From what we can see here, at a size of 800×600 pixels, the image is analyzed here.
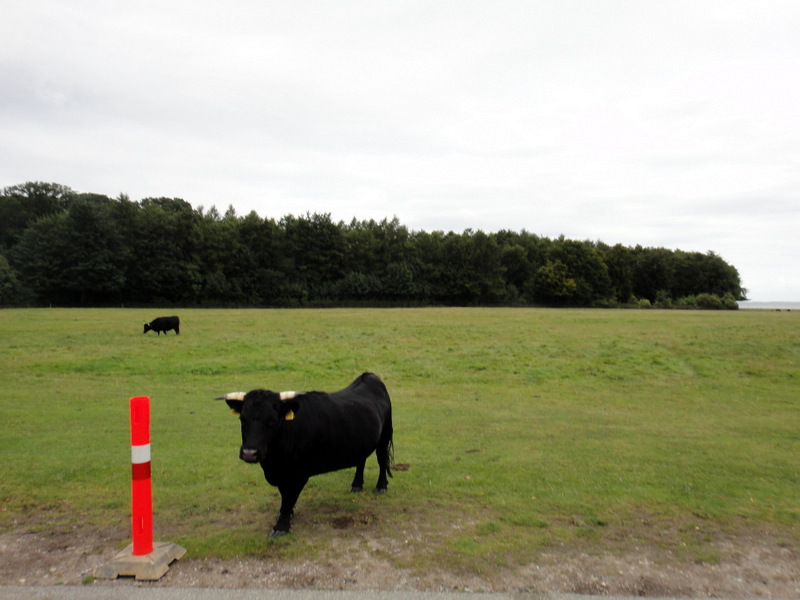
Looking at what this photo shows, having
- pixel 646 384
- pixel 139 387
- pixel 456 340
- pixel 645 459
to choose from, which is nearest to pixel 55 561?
pixel 645 459

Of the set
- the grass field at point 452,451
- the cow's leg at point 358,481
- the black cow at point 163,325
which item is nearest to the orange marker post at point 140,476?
the grass field at point 452,451

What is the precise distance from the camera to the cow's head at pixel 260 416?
21.6 feet

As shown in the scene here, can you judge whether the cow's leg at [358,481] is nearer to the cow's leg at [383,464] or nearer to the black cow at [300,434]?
the black cow at [300,434]

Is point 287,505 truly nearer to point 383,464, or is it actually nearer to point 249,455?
point 249,455

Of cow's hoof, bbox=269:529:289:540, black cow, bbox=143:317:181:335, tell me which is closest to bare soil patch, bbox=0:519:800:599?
cow's hoof, bbox=269:529:289:540

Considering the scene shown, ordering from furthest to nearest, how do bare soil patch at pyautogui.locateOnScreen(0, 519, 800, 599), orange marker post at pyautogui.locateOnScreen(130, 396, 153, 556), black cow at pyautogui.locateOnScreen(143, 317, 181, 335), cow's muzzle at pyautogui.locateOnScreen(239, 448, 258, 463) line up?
black cow at pyautogui.locateOnScreen(143, 317, 181, 335)
cow's muzzle at pyautogui.locateOnScreen(239, 448, 258, 463)
orange marker post at pyautogui.locateOnScreen(130, 396, 153, 556)
bare soil patch at pyautogui.locateOnScreen(0, 519, 800, 599)

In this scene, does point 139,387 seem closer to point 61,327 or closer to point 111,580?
point 111,580

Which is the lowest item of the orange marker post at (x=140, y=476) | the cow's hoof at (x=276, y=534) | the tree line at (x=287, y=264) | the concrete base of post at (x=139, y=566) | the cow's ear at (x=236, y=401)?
→ the cow's hoof at (x=276, y=534)

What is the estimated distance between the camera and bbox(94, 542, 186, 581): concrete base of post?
18.4 feet

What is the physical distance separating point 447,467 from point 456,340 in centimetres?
2550

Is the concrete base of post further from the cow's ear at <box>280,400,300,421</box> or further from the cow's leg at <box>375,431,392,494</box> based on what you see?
the cow's leg at <box>375,431,392,494</box>

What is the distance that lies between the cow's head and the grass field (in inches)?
40.5

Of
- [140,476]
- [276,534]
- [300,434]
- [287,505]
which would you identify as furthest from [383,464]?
[140,476]

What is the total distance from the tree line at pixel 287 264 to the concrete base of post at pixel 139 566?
89.8 m
